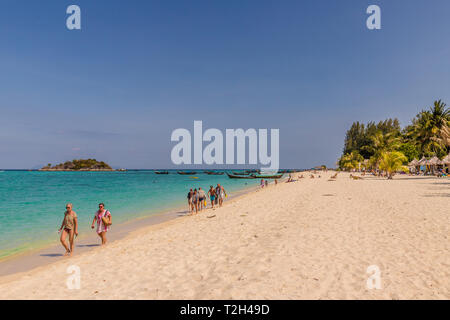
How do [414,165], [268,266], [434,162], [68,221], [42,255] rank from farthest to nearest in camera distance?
[414,165]
[434,162]
[42,255]
[68,221]
[268,266]

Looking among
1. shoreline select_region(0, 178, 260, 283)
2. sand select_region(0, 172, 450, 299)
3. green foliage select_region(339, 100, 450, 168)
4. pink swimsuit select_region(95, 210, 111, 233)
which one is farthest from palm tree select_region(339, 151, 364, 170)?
pink swimsuit select_region(95, 210, 111, 233)

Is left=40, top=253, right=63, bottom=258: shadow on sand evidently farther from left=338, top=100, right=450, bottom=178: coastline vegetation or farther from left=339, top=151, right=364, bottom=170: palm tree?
left=339, top=151, right=364, bottom=170: palm tree

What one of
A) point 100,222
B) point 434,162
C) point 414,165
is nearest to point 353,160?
point 414,165

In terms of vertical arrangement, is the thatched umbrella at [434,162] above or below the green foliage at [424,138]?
below

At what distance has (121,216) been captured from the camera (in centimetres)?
1869

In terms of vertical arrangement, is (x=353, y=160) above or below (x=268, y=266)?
above

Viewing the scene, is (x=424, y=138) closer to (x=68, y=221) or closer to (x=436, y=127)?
(x=436, y=127)

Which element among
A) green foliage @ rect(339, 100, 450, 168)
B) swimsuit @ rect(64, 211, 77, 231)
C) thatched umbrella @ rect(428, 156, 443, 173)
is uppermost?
green foliage @ rect(339, 100, 450, 168)

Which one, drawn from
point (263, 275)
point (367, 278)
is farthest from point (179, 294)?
point (367, 278)

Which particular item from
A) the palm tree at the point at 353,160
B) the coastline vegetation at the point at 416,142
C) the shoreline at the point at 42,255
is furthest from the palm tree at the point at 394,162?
the palm tree at the point at 353,160

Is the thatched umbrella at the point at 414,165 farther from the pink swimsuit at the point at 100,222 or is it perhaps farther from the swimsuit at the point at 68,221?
the swimsuit at the point at 68,221

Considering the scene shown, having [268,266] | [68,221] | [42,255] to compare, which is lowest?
[42,255]
